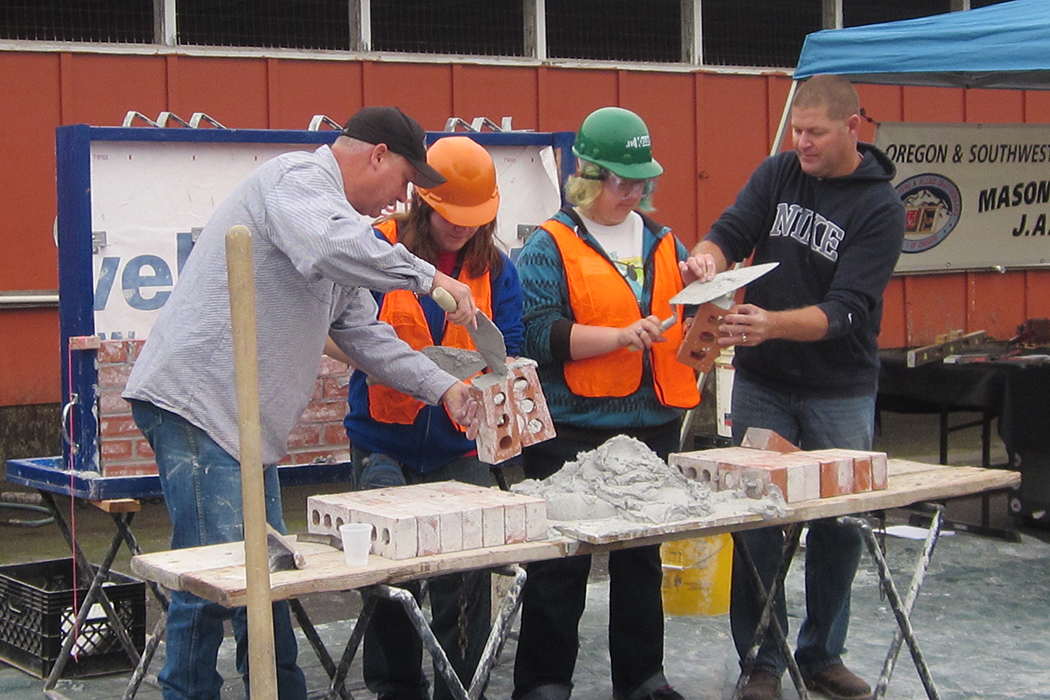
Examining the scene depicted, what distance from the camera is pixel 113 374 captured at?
471 cm

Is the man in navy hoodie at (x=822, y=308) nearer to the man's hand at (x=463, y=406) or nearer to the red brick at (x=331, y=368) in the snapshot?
the man's hand at (x=463, y=406)

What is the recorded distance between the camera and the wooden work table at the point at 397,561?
303 cm

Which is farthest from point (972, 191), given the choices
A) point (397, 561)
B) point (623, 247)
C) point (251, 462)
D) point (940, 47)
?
point (251, 462)

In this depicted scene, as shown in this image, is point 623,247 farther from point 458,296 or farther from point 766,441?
point 458,296

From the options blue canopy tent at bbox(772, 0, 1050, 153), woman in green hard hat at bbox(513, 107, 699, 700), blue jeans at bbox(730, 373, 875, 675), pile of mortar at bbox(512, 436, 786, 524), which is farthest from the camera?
blue canopy tent at bbox(772, 0, 1050, 153)

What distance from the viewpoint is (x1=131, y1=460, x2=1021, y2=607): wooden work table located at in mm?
3025

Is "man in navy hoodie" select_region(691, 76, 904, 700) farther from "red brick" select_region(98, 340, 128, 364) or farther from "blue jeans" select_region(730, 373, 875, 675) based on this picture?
"red brick" select_region(98, 340, 128, 364)

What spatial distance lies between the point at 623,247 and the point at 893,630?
219 centimetres

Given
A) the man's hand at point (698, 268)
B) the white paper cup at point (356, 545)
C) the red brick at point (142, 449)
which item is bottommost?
the white paper cup at point (356, 545)

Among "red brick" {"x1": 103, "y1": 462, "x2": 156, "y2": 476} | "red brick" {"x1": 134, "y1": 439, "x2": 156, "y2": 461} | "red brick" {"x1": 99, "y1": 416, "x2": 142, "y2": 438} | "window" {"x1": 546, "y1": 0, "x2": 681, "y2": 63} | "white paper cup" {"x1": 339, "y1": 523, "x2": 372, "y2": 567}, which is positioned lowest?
"white paper cup" {"x1": 339, "y1": 523, "x2": 372, "y2": 567}

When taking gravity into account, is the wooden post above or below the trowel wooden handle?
below

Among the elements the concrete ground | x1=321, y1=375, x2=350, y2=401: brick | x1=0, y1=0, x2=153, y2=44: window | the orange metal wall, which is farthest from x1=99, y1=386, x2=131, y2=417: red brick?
x1=0, y1=0, x2=153, y2=44: window

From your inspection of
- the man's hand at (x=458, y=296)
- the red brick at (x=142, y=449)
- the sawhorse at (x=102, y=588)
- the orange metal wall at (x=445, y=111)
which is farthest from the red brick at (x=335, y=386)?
the orange metal wall at (x=445, y=111)

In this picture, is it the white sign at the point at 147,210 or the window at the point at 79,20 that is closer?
the white sign at the point at 147,210
